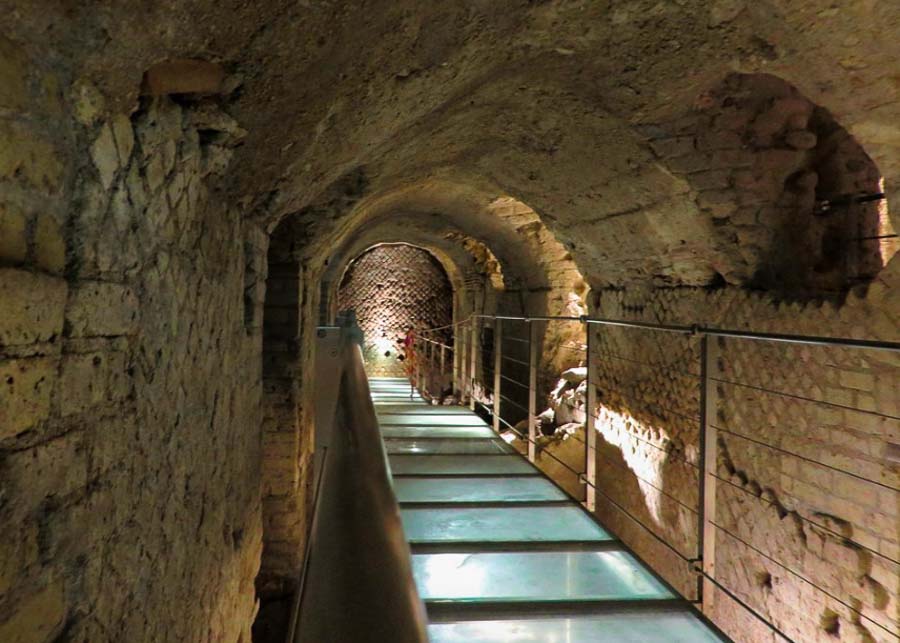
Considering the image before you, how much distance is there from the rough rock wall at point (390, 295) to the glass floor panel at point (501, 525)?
426 inches

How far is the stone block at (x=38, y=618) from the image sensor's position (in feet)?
3.23

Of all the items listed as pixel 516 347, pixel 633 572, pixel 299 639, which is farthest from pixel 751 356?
pixel 516 347

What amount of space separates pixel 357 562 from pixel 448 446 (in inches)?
159

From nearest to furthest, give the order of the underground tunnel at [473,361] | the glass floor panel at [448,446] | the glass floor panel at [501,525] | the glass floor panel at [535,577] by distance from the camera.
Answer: the underground tunnel at [473,361], the glass floor panel at [535,577], the glass floor panel at [501,525], the glass floor panel at [448,446]

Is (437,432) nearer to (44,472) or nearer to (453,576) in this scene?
(453,576)

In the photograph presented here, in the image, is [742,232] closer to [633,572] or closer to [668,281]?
[668,281]

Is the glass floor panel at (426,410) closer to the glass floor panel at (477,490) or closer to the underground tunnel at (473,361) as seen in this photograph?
the underground tunnel at (473,361)

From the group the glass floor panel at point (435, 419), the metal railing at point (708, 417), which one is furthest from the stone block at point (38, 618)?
the glass floor panel at point (435, 419)

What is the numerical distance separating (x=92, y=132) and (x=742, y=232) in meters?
3.52

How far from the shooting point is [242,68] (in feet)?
5.08

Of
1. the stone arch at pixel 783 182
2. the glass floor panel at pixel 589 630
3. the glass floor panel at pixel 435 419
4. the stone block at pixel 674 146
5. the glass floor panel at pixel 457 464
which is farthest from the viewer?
the glass floor panel at pixel 435 419

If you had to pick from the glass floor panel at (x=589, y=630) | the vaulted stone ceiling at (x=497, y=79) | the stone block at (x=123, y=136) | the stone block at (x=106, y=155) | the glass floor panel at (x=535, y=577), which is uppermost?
the vaulted stone ceiling at (x=497, y=79)

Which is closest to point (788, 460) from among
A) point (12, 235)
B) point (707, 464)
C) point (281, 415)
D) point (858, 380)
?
point (858, 380)

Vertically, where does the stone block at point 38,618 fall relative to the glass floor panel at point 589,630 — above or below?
above
